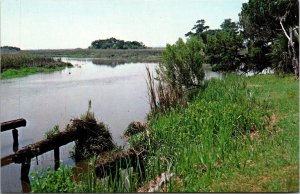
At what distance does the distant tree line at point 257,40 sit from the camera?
17.1m

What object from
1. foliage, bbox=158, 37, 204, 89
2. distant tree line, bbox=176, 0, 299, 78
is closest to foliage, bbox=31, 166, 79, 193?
foliage, bbox=158, 37, 204, 89

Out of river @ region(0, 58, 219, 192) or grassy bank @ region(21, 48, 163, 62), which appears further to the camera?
grassy bank @ region(21, 48, 163, 62)

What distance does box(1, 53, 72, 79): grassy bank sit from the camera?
91.5 ft

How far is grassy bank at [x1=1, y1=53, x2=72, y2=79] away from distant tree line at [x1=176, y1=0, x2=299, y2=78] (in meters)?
11.7

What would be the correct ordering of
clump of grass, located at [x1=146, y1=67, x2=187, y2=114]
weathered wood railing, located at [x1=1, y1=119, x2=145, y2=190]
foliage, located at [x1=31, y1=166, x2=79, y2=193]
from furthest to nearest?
clump of grass, located at [x1=146, y1=67, x2=187, y2=114] → weathered wood railing, located at [x1=1, y1=119, x2=145, y2=190] → foliage, located at [x1=31, y1=166, x2=79, y2=193]

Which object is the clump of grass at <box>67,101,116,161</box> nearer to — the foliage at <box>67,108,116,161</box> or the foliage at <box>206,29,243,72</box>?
the foliage at <box>67,108,116,161</box>

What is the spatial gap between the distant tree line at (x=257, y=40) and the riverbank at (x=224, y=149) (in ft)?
17.0

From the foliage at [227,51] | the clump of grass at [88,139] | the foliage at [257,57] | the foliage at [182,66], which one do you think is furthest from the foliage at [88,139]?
the foliage at [227,51]

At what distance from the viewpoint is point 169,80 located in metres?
14.1

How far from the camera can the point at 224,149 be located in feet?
23.3

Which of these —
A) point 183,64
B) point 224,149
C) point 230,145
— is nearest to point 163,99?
point 183,64

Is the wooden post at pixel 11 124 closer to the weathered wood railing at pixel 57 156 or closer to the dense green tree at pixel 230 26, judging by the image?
the weathered wood railing at pixel 57 156

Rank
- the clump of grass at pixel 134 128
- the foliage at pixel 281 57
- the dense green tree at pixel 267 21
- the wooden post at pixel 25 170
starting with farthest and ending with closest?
the dense green tree at pixel 267 21, the foliage at pixel 281 57, the clump of grass at pixel 134 128, the wooden post at pixel 25 170

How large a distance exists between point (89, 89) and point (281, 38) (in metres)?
8.28
